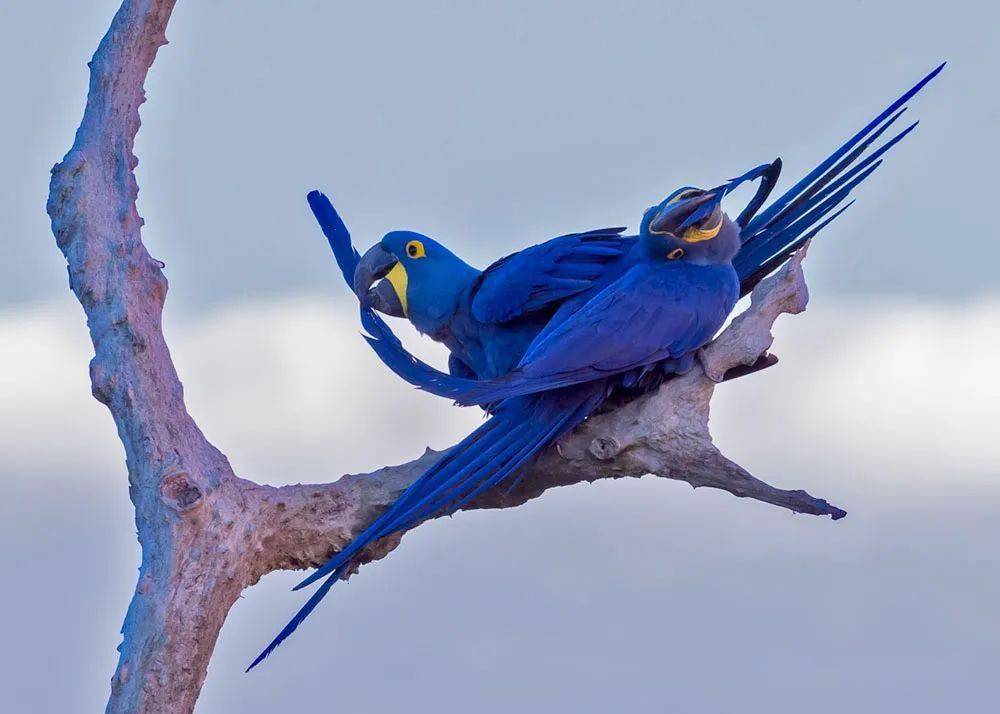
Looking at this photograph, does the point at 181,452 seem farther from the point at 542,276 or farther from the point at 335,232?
the point at 542,276

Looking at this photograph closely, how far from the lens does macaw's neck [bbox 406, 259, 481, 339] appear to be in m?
3.04

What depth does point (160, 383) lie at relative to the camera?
9.65ft

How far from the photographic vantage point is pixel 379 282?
312 centimetres

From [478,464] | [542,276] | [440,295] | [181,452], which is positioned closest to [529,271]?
[542,276]

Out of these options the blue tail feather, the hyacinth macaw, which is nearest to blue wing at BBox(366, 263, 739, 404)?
the hyacinth macaw

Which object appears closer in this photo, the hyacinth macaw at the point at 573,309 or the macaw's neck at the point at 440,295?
the hyacinth macaw at the point at 573,309

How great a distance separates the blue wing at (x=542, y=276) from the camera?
2.93 m

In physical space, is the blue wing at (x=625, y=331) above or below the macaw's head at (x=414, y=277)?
below

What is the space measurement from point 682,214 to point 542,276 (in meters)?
0.34

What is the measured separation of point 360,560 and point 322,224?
0.85 metres

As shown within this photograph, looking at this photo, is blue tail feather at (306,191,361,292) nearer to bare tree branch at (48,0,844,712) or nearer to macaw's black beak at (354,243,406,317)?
macaw's black beak at (354,243,406,317)

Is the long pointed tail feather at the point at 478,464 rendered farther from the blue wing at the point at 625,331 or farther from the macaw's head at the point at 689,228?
the macaw's head at the point at 689,228

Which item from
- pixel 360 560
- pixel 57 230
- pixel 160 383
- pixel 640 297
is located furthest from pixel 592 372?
pixel 57 230

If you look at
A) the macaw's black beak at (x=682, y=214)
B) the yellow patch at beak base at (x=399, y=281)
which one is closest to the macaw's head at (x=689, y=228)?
Answer: the macaw's black beak at (x=682, y=214)
